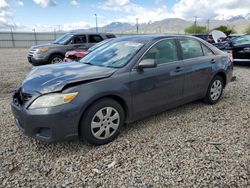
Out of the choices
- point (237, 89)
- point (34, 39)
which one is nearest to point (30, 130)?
point (237, 89)

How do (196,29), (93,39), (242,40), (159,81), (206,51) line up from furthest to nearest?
(196,29) < (93,39) < (242,40) < (206,51) < (159,81)

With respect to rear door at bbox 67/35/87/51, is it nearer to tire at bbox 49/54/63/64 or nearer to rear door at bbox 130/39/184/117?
tire at bbox 49/54/63/64

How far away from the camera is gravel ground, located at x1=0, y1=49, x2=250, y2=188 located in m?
2.65

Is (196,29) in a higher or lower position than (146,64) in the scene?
higher

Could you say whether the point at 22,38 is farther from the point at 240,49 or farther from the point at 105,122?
the point at 105,122

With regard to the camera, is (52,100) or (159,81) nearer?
(52,100)

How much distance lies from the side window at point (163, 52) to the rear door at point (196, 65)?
25 cm

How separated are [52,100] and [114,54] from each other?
1.46 meters

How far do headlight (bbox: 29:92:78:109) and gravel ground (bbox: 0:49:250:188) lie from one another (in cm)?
71

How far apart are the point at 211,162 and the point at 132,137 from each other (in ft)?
3.89

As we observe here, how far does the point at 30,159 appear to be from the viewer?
3.06m

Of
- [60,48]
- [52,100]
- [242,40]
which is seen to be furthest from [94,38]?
[52,100]

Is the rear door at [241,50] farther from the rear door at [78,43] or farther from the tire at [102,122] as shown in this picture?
the tire at [102,122]

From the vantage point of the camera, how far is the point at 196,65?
177 inches
